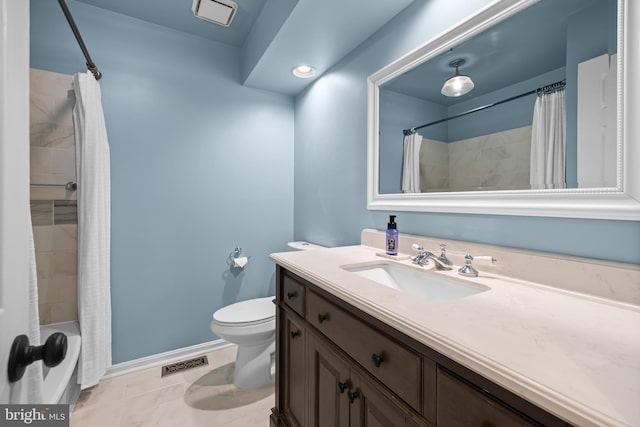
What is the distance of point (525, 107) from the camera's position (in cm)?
94

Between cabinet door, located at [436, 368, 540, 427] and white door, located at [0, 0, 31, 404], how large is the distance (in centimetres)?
76

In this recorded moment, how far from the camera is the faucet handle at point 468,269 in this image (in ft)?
3.18

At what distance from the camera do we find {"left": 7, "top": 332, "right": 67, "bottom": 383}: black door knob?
17.9 inches

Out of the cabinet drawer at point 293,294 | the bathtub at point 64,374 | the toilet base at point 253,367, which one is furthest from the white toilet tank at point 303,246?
the bathtub at point 64,374

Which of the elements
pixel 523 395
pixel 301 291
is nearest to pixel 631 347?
pixel 523 395

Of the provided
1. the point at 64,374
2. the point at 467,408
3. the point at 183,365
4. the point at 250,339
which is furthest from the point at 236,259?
the point at 467,408

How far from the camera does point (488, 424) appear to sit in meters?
0.47

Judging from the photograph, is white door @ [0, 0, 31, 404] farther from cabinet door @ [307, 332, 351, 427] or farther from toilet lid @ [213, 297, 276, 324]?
toilet lid @ [213, 297, 276, 324]

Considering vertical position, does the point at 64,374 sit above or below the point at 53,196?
below

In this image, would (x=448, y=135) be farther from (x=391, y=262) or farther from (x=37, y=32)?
(x=37, y=32)

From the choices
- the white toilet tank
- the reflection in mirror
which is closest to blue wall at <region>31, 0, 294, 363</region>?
the white toilet tank

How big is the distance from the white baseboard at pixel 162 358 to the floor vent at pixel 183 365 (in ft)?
0.17

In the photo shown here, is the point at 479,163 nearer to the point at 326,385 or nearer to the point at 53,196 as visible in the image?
the point at 326,385

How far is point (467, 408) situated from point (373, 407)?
32 centimetres
